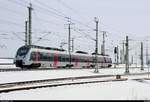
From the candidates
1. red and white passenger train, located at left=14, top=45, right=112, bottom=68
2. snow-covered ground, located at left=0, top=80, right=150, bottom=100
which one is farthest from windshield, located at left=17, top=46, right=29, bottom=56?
snow-covered ground, located at left=0, top=80, right=150, bottom=100

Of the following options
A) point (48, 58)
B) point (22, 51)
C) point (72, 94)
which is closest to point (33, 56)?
point (22, 51)

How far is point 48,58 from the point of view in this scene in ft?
154

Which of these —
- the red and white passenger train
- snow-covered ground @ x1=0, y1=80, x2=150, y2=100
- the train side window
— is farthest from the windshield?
snow-covered ground @ x1=0, y1=80, x2=150, y2=100

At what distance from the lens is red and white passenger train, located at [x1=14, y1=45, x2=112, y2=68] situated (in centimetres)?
4253

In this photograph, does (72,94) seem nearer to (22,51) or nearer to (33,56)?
(33,56)

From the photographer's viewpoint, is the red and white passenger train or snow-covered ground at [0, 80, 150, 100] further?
the red and white passenger train

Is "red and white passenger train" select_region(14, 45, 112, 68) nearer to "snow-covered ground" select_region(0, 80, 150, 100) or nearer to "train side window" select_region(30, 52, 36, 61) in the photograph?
"train side window" select_region(30, 52, 36, 61)

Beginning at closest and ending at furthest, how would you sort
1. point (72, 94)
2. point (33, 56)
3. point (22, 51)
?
point (72, 94), point (33, 56), point (22, 51)

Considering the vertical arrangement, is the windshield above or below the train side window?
above

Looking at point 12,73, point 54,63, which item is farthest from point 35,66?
point 12,73

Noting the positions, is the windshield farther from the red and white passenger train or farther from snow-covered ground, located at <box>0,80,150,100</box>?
snow-covered ground, located at <box>0,80,150,100</box>

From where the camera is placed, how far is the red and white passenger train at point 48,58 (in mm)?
42531

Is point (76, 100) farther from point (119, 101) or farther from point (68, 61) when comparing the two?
point (68, 61)

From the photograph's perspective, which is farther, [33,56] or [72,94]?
[33,56]
